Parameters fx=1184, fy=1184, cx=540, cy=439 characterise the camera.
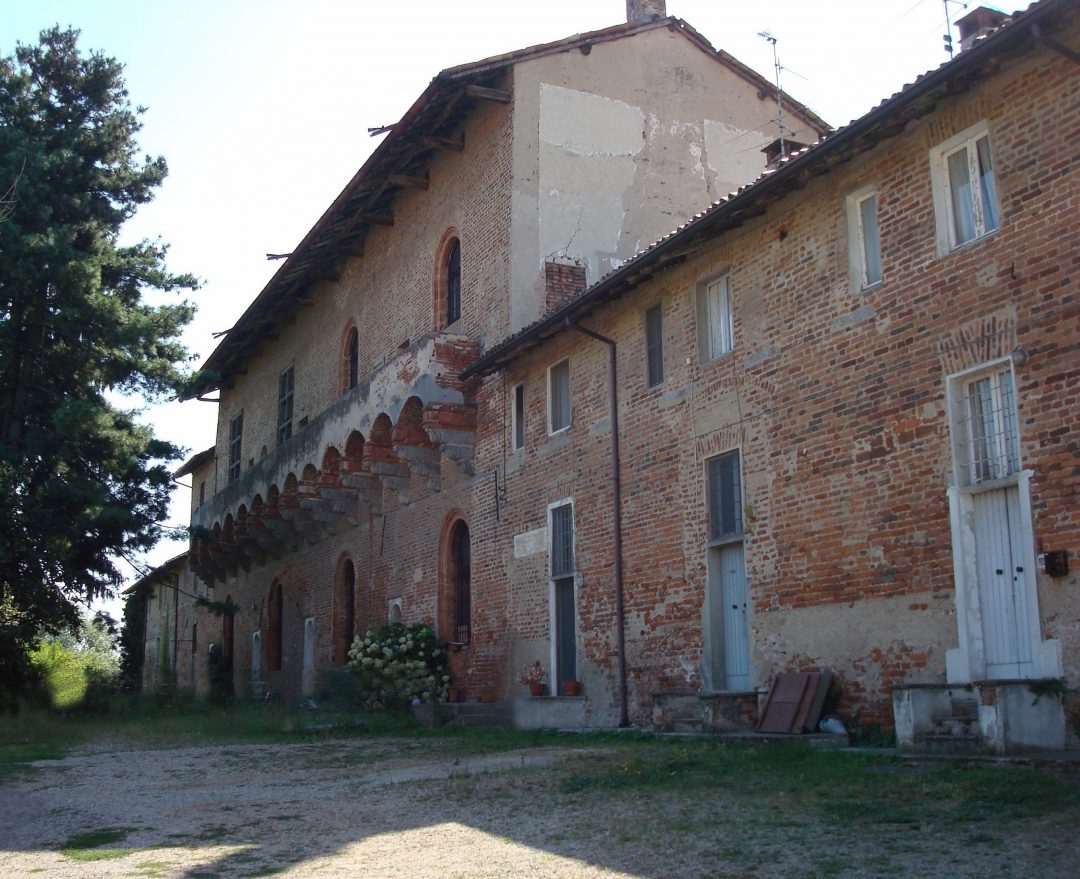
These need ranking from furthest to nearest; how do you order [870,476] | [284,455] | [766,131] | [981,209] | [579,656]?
[284,455], [766,131], [579,656], [870,476], [981,209]

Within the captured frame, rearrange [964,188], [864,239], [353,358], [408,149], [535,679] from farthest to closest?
[353,358] → [408,149] → [535,679] → [864,239] → [964,188]

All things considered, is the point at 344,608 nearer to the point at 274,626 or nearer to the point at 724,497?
the point at 274,626

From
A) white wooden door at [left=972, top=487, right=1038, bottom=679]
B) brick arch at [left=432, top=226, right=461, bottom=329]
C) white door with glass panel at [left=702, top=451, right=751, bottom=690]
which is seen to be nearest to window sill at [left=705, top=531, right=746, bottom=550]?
white door with glass panel at [left=702, top=451, right=751, bottom=690]

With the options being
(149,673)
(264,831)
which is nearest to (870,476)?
(264,831)

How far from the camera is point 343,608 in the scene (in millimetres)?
26094

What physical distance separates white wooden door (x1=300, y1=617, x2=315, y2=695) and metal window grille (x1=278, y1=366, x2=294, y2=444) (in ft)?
17.3

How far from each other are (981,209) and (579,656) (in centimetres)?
857

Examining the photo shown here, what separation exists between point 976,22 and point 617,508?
7.40 meters

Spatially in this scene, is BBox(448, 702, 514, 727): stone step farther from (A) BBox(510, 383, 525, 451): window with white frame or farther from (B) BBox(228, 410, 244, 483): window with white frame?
(B) BBox(228, 410, 244, 483): window with white frame

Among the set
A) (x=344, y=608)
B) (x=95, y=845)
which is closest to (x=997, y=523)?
(x=95, y=845)

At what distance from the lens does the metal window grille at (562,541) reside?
17.3m

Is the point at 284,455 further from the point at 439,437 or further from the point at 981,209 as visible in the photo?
the point at 981,209

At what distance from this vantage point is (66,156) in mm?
22703

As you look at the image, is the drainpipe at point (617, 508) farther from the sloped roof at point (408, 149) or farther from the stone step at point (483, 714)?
the sloped roof at point (408, 149)
